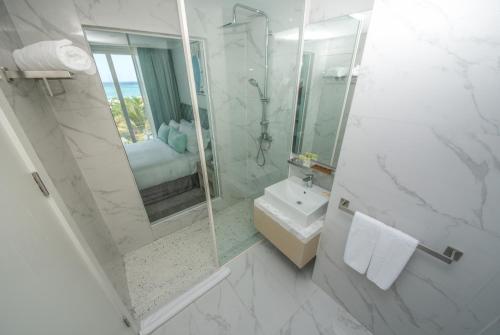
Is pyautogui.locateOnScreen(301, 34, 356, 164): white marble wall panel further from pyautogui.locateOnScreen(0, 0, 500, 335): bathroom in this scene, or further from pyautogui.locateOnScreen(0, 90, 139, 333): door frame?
pyautogui.locateOnScreen(0, 90, 139, 333): door frame

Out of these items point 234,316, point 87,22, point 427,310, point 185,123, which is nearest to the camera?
point 427,310

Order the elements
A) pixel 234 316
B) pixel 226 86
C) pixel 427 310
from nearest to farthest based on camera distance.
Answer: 1. pixel 427 310
2. pixel 234 316
3. pixel 226 86

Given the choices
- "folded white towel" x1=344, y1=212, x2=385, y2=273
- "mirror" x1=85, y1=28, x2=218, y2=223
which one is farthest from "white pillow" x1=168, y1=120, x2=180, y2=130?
"folded white towel" x1=344, y1=212, x2=385, y2=273

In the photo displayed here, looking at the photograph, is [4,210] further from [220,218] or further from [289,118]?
[289,118]

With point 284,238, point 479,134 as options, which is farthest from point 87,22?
point 479,134

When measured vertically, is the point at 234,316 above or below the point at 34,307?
below

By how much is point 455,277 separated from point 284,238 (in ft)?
3.13

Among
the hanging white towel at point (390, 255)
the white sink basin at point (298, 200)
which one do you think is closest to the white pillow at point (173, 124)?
the white sink basin at point (298, 200)

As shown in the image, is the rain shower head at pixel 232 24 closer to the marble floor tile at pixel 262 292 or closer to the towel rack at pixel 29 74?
the towel rack at pixel 29 74

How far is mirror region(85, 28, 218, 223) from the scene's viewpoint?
1.85 m

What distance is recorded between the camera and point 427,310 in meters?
1.04

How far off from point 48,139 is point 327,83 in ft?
6.28

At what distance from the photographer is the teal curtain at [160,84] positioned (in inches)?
88.8

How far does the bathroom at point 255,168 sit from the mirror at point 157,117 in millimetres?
27
